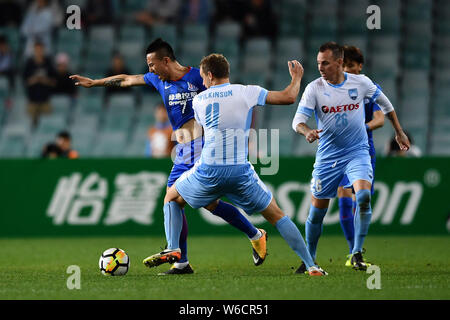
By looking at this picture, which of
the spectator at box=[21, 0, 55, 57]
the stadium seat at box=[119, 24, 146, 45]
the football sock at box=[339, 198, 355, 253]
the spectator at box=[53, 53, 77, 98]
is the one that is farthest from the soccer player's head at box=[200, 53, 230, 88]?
the stadium seat at box=[119, 24, 146, 45]

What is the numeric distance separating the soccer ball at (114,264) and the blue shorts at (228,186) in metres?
1.00

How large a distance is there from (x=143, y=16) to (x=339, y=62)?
1219 cm

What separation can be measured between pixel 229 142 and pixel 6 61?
1266 cm

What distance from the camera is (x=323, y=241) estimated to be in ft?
43.7

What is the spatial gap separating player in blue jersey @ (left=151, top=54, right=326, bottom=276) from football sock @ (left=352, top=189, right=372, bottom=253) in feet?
3.22

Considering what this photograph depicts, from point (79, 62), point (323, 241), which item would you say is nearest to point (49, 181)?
point (323, 241)

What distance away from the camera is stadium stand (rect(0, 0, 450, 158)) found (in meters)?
18.3

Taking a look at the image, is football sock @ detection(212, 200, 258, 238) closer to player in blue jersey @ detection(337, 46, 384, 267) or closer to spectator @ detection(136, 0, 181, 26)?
player in blue jersey @ detection(337, 46, 384, 267)

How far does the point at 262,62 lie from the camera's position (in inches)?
772

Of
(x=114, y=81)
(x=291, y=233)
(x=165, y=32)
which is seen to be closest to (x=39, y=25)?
(x=165, y=32)

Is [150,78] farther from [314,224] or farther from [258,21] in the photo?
[258,21]

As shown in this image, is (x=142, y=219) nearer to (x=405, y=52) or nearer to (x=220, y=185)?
(x=220, y=185)

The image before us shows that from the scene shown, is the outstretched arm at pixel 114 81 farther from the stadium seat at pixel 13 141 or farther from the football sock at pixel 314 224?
the stadium seat at pixel 13 141

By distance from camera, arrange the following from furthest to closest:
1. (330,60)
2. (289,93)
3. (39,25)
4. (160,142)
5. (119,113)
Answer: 1. (39,25)
2. (119,113)
3. (160,142)
4. (330,60)
5. (289,93)
